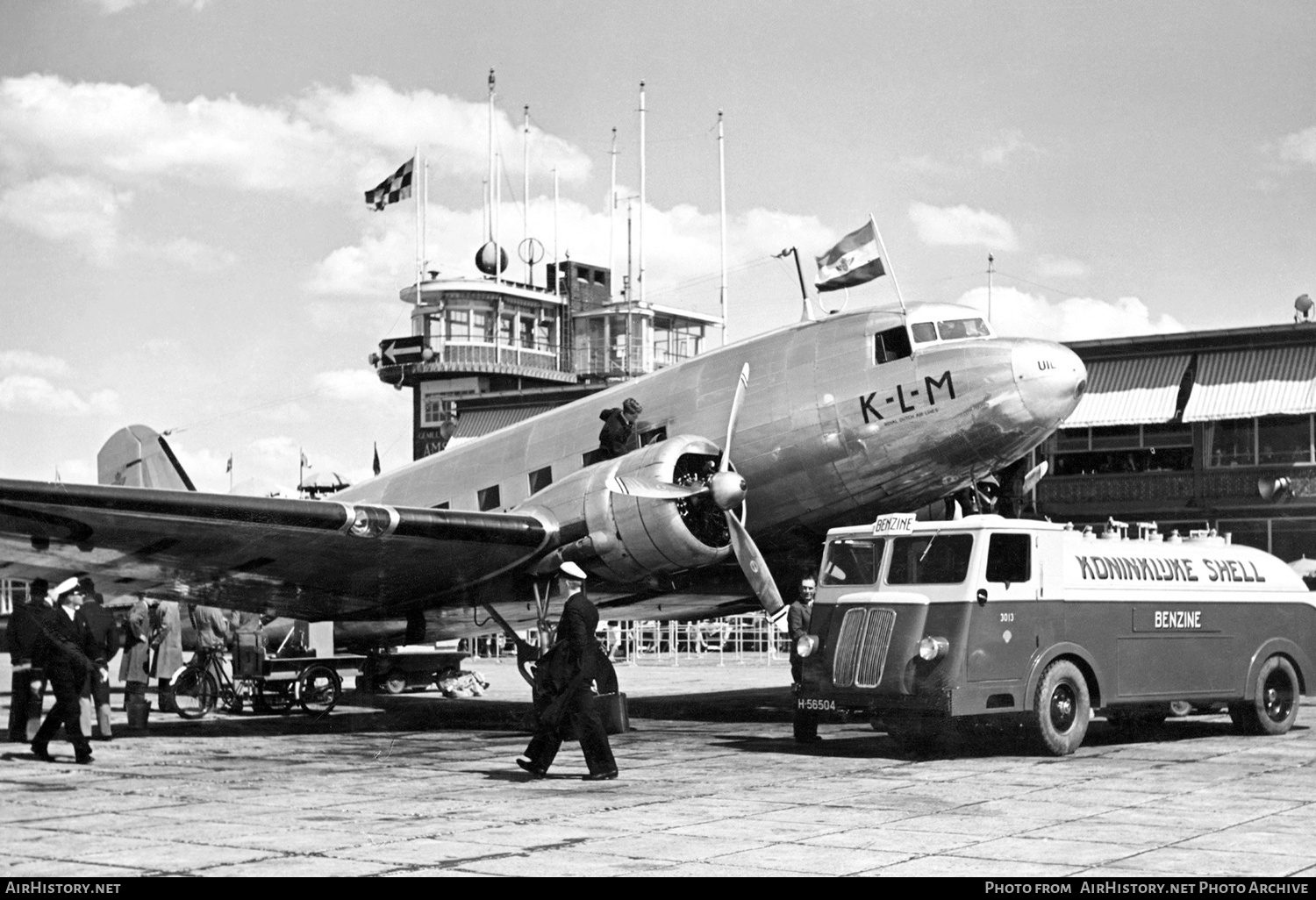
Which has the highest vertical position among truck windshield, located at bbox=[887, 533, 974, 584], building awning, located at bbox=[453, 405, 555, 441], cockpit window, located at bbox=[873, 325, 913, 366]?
building awning, located at bbox=[453, 405, 555, 441]

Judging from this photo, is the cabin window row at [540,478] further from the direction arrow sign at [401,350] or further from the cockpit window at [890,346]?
the direction arrow sign at [401,350]

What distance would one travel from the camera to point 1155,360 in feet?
141

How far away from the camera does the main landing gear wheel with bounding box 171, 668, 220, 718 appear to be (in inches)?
861

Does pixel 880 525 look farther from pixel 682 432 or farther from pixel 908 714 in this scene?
pixel 682 432

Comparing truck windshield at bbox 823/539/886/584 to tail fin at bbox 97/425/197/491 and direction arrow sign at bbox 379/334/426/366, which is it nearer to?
tail fin at bbox 97/425/197/491

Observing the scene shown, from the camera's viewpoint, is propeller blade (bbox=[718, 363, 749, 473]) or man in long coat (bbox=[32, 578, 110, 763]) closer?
man in long coat (bbox=[32, 578, 110, 763])

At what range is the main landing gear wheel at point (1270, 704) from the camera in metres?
15.6

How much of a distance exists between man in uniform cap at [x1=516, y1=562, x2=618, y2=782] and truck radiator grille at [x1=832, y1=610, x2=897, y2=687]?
2763 mm

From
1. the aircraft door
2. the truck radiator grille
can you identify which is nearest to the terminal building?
the aircraft door

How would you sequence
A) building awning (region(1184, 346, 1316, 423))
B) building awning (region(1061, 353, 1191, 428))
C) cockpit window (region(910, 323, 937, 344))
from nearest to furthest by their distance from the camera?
cockpit window (region(910, 323, 937, 344))
building awning (region(1184, 346, 1316, 423))
building awning (region(1061, 353, 1191, 428))

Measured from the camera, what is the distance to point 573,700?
12.1 m

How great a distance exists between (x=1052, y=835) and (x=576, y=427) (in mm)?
11143

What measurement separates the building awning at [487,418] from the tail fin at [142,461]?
36.9 metres

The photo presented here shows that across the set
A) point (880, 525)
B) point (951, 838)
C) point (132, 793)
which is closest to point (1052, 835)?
point (951, 838)
